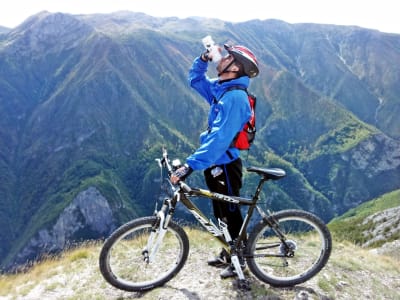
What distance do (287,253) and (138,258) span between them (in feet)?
9.32

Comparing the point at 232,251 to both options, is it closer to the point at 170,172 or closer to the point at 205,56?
the point at 170,172

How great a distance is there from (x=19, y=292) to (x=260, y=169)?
210 inches

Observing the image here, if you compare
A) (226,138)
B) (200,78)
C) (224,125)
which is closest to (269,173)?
(226,138)

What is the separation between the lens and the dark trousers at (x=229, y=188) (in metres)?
7.11

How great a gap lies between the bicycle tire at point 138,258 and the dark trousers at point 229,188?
0.83m

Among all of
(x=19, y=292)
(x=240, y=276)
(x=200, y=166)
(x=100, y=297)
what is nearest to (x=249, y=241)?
(x=240, y=276)

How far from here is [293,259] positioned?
8.03 m

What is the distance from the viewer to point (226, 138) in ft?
20.7

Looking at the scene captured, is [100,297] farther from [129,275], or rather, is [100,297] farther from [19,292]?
[19,292]

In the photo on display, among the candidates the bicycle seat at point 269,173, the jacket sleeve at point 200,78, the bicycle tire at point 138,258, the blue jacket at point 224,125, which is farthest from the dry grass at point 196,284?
the jacket sleeve at point 200,78

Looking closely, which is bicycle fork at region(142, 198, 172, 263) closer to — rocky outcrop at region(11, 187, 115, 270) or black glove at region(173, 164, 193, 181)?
black glove at region(173, 164, 193, 181)

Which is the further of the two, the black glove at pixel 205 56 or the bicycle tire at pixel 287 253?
the black glove at pixel 205 56

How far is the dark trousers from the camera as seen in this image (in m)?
7.11

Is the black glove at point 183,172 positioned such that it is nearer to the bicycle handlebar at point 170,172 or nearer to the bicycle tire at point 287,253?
the bicycle handlebar at point 170,172
